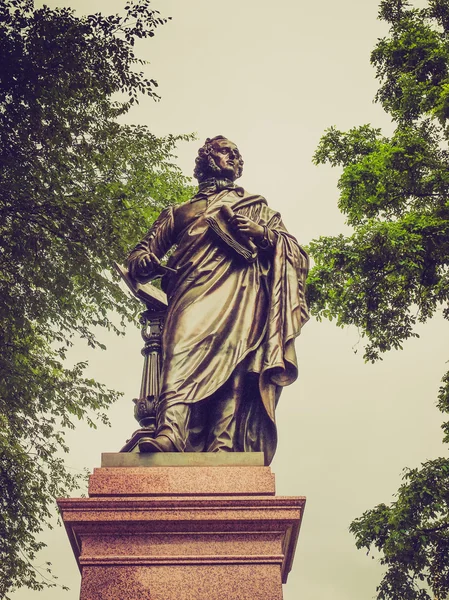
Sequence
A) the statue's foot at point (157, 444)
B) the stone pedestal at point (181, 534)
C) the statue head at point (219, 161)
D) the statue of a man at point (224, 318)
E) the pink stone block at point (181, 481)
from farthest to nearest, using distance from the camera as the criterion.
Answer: the statue head at point (219, 161) → the statue of a man at point (224, 318) → the statue's foot at point (157, 444) → the pink stone block at point (181, 481) → the stone pedestal at point (181, 534)

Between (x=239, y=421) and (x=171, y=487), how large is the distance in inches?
35.9

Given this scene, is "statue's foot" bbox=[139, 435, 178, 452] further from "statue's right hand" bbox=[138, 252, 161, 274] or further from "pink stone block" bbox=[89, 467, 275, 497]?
"statue's right hand" bbox=[138, 252, 161, 274]

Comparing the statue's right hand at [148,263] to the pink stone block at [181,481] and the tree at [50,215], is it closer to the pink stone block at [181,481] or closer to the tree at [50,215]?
the pink stone block at [181,481]

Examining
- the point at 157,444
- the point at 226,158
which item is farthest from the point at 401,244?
the point at 157,444

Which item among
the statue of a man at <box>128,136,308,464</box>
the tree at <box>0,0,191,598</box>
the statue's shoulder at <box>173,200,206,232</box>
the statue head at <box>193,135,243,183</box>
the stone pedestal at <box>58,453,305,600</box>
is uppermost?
the tree at <box>0,0,191,598</box>

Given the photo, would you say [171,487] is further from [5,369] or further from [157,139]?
[157,139]

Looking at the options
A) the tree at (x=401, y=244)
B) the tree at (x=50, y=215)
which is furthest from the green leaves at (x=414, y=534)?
the tree at (x=50, y=215)

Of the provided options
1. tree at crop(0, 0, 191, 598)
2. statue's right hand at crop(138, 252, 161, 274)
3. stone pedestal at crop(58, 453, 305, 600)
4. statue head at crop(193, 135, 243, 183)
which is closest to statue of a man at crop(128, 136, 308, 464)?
statue's right hand at crop(138, 252, 161, 274)

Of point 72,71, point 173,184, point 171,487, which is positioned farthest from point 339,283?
point 171,487

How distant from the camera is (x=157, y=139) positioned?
49.5 ft

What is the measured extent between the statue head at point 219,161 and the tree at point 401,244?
707 cm

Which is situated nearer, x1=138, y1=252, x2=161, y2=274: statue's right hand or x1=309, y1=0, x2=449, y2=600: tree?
x1=138, y1=252, x2=161, y2=274: statue's right hand

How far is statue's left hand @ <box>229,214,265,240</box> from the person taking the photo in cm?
580

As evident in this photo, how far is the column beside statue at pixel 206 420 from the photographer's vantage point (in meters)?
4.29
